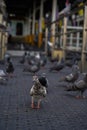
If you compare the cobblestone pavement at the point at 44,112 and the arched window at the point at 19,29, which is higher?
the arched window at the point at 19,29

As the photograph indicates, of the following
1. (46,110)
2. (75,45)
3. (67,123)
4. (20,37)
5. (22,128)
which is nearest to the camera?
(22,128)

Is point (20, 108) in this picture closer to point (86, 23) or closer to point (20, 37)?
point (86, 23)

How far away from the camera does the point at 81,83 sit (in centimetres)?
921

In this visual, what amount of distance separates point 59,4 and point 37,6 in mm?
7161

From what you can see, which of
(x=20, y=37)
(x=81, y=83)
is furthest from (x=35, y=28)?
(x=81, y=83)

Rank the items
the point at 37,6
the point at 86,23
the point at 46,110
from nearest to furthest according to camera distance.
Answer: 1. the point at 46,110
2. the point at 86,23
3. the point at 37,6

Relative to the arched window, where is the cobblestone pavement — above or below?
below

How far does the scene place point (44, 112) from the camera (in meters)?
7.38

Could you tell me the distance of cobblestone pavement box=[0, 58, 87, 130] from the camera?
6230mm

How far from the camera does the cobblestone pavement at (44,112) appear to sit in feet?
20.4

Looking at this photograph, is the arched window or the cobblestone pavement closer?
the cobblestone pavement

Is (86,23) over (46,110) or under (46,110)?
over

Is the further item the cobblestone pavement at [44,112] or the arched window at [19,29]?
the arched window at [19,29]

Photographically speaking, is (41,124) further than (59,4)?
No
